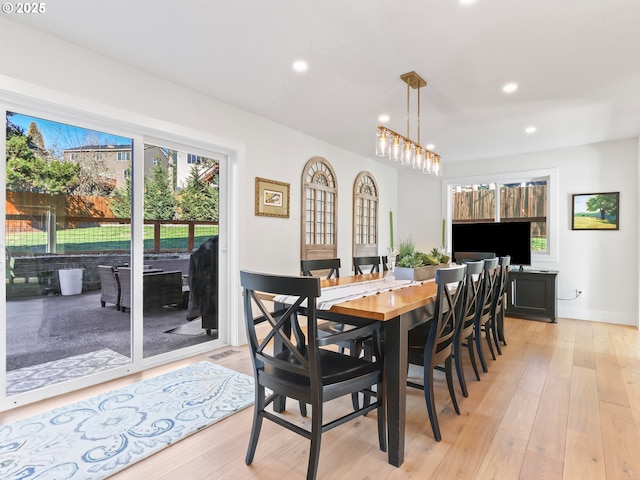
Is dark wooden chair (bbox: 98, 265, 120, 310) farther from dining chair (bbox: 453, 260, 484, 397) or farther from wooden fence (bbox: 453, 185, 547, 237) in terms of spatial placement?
wooden fence (bbox: 453, 185, 547, 237)

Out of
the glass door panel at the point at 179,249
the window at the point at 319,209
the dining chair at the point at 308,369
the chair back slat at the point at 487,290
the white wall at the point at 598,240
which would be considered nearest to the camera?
the dining chair at the point at 308,369

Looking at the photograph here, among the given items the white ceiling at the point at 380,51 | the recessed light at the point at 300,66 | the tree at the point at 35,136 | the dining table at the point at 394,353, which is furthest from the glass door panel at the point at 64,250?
the dining table at the point at 394,353

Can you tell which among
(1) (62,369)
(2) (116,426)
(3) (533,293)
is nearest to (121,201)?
(1) (62,369)

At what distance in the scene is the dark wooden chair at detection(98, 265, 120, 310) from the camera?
9.08ft

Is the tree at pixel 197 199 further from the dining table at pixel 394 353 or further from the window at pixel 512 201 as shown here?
the window at pixel 512 201

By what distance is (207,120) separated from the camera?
10.8 feet

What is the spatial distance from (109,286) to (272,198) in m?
1.82

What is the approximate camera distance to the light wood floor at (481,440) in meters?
1.69

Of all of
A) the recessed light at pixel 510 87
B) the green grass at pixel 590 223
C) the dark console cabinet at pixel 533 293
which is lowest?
the dark console cabinet at pixel 533 293

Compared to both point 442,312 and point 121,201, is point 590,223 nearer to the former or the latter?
point 442,312

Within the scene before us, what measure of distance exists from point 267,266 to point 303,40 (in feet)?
7.59

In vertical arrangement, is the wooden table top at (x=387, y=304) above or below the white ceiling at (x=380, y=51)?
below

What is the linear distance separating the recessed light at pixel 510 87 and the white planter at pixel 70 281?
12.4 feet

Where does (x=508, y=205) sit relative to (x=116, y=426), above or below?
above
